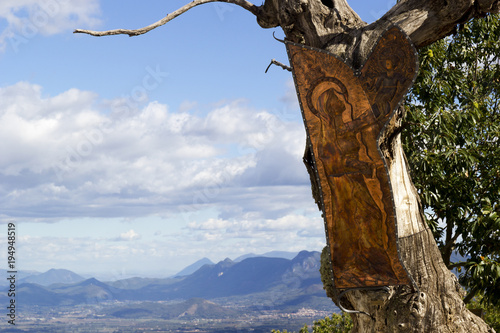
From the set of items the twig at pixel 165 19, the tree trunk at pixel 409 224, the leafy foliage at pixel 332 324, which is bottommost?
the leafy foliage at pixel 332 324

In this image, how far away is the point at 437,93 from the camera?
1100 cm

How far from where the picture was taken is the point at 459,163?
1023 centimetres

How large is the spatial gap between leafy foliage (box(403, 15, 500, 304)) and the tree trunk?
10.4 ft

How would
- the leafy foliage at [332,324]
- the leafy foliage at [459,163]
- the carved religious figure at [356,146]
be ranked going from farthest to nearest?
1. the leafy foliage at [332,324]
2. the leafy foliage at [459,163]
3. the carved religious figure at [356,146]

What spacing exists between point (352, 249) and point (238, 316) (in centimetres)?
11725

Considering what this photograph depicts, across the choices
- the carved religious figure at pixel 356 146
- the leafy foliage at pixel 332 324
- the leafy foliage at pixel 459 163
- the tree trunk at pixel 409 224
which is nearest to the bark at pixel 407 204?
the tree trunk at pixel 409 224

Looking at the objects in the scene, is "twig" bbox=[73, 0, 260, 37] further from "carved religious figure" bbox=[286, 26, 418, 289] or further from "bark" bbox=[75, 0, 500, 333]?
"carved religious figure" bbox=[286, 26, 418, 289]

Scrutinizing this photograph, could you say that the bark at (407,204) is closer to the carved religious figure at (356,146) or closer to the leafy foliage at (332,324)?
the carved religious figure at (356,146)

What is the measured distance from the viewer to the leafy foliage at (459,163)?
33.4ft

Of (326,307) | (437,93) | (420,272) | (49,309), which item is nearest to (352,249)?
(420,272)

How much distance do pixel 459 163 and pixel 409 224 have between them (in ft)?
12.6

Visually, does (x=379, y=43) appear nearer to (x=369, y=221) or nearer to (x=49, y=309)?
(x=369, y=221)

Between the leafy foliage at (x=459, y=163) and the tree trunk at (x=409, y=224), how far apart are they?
3155mm

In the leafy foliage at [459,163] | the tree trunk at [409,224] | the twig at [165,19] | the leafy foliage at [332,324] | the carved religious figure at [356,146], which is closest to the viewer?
the carved religious figure at [356,146]
